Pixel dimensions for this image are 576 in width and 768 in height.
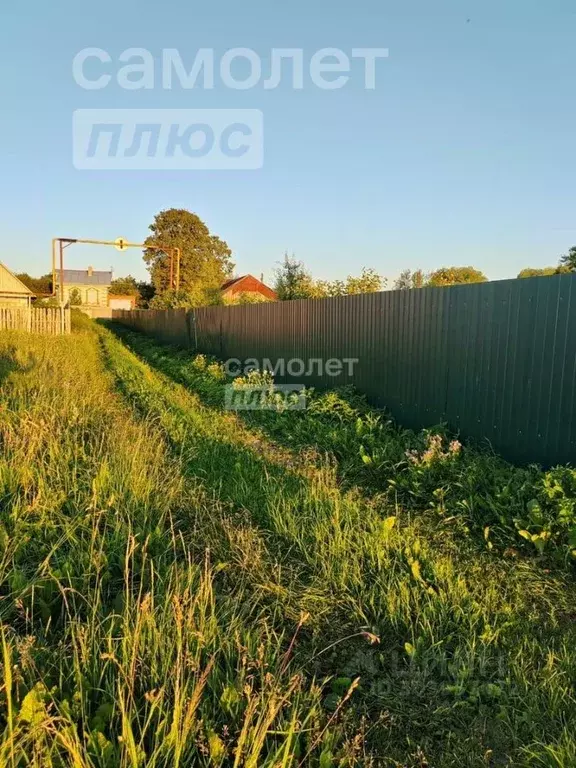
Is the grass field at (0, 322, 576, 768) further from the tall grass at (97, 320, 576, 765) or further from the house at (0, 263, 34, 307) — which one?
the house at (0, 263, 34, 307)

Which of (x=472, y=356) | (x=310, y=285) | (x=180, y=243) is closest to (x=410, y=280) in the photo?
(x=310, y=285)

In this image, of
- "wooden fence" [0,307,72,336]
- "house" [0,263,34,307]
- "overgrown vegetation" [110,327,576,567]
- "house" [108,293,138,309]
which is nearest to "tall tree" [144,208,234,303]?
"house" [0,263,34,307]

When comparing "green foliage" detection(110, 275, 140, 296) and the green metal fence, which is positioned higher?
"green foliage" detection(110, 275, 140, 296)

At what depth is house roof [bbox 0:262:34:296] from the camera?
32062 millimetres

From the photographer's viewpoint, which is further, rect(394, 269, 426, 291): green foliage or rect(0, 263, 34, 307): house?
rect(0, 263, 34, 307): house

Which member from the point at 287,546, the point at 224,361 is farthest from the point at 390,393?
the point at 224,361

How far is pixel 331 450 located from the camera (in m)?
4.88

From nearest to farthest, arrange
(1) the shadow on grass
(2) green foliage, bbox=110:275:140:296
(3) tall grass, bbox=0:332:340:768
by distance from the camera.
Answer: (3) tall grass, bbox=0:332:340:768, (1) the shadow on grass, (2) green foliage, bbox=110:275:140:296

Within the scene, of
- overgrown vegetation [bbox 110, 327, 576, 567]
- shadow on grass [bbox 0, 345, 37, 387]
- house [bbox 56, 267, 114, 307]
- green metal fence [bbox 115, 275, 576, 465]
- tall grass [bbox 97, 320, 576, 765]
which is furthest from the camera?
house [bbox 56, 267, 114, 307]

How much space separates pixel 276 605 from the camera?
2.26 meters

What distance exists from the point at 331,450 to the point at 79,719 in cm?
361

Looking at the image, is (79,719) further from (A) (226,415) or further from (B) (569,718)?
(A) (226,415)

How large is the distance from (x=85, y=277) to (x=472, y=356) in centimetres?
7120

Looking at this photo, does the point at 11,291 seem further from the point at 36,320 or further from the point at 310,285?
the point at 310,285
